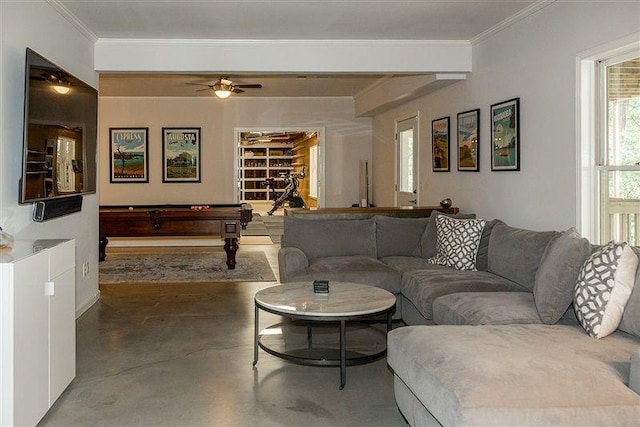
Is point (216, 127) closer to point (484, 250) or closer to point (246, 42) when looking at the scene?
point (246, 42)

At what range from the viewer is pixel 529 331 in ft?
9.59

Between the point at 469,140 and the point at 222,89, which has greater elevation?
the point at 222,89

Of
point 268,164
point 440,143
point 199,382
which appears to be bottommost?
point 199,382

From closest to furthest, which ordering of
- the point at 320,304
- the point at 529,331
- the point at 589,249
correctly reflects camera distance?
the point at 529,331 → the point at 589,249 → the point at 320,304

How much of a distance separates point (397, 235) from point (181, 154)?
19.0 feet

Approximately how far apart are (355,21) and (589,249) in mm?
2819

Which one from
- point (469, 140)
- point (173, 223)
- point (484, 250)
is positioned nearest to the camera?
point (484, 250)

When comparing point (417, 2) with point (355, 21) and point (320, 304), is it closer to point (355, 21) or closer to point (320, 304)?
point (355, 21)

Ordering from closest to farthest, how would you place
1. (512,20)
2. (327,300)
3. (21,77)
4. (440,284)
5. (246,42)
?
1. (327,300)
2. (21,77)
3. (440,284)
4. (512,20)
5. (246,42)

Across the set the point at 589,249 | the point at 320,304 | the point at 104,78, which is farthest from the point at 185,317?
the point at 104,78

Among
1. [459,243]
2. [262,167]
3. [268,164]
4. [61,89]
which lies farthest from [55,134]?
[268,164]

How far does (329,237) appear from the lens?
5.43 m

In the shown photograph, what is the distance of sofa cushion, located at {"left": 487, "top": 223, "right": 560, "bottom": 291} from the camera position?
13.2 ft

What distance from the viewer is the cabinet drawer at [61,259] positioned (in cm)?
307
